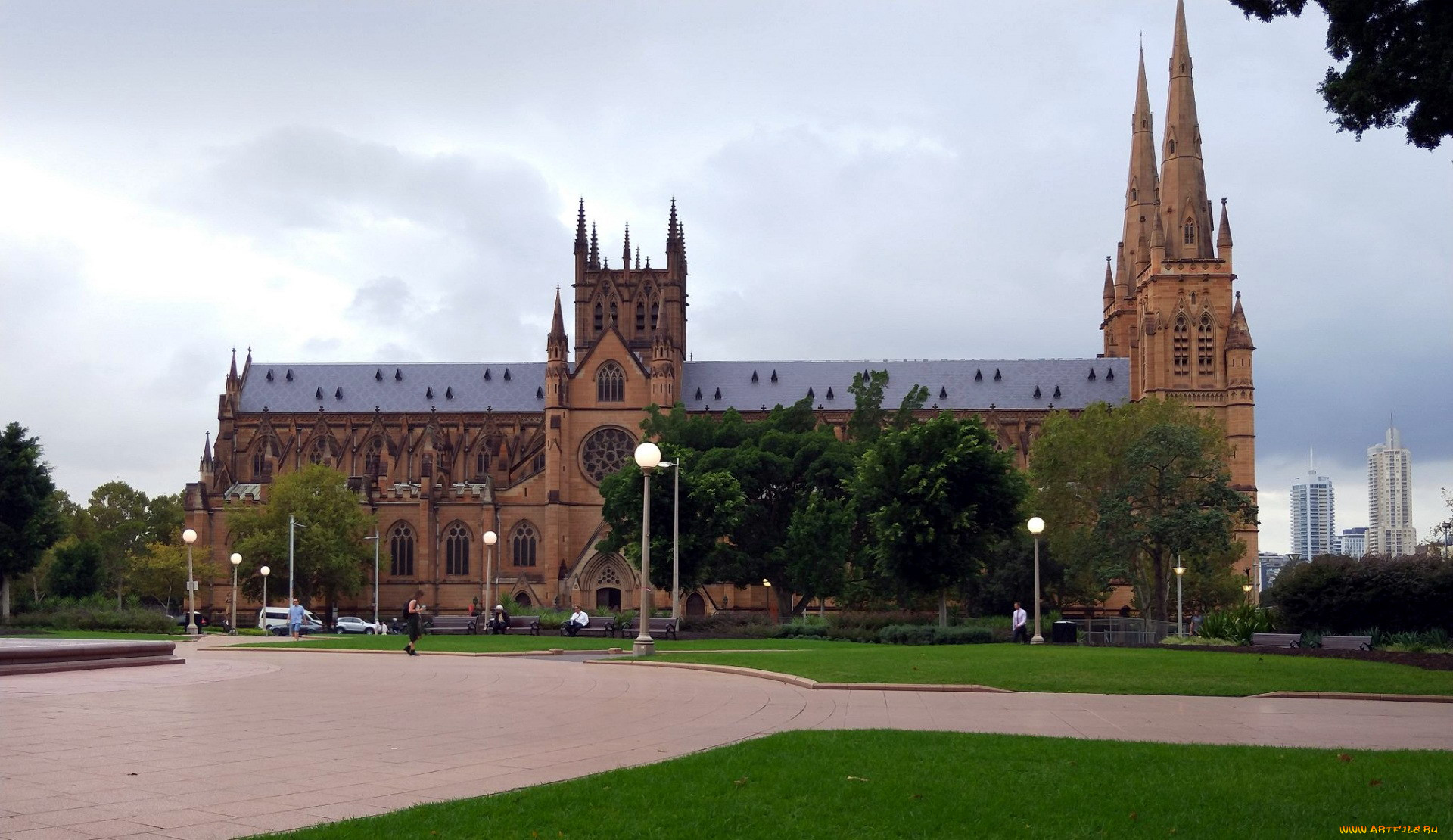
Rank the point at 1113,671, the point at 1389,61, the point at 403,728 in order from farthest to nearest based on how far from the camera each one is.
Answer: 1. the point at 1113,671
2. the point at 1389,61
3. the point at 403,728

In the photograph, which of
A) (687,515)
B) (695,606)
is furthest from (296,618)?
(695,606)

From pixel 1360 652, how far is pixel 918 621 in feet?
73.6

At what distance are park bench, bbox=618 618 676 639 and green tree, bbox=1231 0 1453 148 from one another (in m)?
24.0

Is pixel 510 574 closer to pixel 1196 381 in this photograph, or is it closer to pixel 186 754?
pixel 1196 381

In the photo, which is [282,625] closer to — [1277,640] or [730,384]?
[1277,640]

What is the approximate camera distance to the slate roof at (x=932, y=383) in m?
102

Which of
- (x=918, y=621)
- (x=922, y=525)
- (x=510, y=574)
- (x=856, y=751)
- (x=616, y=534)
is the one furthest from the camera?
(x=510, y=574)

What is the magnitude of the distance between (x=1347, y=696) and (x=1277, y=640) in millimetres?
17327

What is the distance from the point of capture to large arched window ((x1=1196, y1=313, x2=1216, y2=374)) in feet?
311

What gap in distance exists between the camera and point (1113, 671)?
76.2 feet

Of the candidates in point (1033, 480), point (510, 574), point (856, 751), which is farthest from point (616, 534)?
point (856, 751)

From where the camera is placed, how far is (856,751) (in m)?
12.7

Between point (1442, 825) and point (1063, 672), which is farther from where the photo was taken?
point (1063, 672)

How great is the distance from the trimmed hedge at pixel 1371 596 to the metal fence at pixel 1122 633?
5249 millimetres
